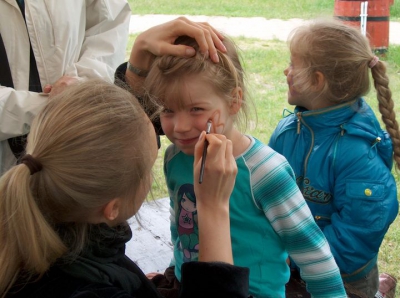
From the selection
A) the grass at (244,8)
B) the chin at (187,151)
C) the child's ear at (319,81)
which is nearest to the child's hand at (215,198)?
the chin at (187,151)

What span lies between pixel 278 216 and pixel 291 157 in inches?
35.3

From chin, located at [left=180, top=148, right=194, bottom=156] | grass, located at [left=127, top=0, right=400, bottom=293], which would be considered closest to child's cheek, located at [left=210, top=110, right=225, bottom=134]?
chin, located at [left=180, top=148, right=194, bottom=156]

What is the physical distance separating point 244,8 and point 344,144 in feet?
32.3

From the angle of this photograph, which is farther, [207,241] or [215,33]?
[215,33]

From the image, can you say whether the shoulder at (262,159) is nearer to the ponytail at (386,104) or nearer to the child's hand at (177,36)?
the child's hand at (177,36)

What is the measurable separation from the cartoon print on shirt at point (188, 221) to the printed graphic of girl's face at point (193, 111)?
0.15 meters

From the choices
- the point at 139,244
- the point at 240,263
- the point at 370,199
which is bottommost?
the point at 139,244

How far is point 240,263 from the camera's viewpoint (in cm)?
158

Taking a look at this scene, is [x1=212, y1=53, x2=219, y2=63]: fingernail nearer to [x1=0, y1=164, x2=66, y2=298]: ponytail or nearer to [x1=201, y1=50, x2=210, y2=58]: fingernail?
[x1=201, y1=50, x2=210, y2=58]: fingernail

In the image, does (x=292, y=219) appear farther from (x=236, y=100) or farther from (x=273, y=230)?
→ (x=236, y=100)

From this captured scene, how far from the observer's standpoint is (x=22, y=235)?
3.76ft

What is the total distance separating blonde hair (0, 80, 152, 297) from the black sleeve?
0.25 metres

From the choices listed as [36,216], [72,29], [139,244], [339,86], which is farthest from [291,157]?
[36,216]

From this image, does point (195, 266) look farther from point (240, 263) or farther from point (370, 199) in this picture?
point (370, 199)
